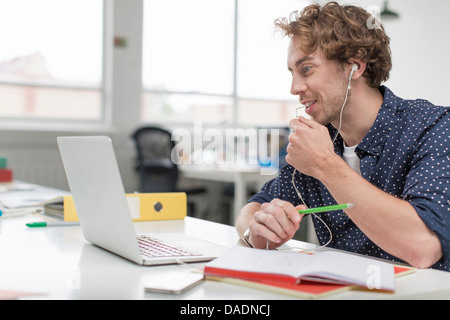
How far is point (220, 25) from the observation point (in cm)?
576

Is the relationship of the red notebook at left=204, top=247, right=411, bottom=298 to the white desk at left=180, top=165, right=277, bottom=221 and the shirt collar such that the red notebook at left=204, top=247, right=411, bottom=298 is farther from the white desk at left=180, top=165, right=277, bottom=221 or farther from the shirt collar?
the white desk at left=180, top=165, right=277, bottom=221

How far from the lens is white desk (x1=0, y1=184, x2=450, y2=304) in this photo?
754 millimetres

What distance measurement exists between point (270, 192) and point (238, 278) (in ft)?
2.45

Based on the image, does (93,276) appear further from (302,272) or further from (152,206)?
(152,206)

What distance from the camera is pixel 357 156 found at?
4.62ft

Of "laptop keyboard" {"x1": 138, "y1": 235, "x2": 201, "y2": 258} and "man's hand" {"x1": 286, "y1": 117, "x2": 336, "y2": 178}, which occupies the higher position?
"man's hand" {"x1": 286, "y1": 117, "x2": 336, "y2": 178}

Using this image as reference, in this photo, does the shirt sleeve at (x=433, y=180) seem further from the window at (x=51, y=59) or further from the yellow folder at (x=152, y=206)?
the window at (x=51, y=59)

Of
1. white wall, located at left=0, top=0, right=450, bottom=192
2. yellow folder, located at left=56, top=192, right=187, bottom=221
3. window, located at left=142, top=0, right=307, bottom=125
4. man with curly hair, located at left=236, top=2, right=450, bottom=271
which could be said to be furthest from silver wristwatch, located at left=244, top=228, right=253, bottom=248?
window, located at left=142, top=0, right=307, bottom=125

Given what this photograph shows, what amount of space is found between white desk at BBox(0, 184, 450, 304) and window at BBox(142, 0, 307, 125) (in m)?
4.21

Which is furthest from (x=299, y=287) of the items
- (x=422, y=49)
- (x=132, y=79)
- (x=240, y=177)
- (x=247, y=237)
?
(x=422, y=49)

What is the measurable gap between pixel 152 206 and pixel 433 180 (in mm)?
841

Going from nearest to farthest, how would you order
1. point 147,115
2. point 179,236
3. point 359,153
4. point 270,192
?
1. point 179,236
2. point 359,153
3. point 270,192
4. point 147,115
